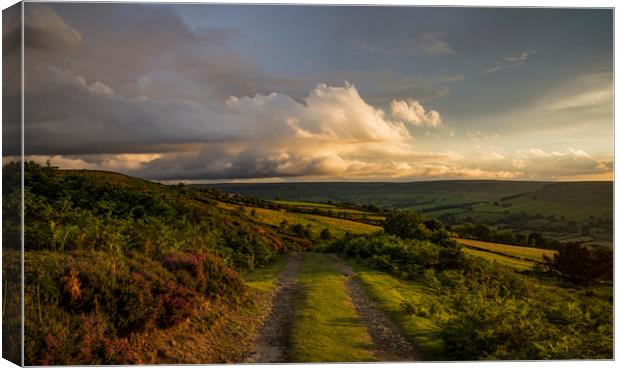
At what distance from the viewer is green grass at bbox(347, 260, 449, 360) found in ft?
35.5

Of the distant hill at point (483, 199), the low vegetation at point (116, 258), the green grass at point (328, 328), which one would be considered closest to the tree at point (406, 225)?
the distant hill at point (483, 199)

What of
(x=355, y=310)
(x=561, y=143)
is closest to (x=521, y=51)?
(x=561, y=143)

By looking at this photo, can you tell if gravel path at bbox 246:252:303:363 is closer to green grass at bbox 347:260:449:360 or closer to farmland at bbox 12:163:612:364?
farmland at bbox 12:163:612:364

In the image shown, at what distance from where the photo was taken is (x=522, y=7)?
11820mm

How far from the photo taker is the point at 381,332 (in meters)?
11.1

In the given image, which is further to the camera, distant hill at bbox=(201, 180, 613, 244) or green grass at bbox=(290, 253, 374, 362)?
distant hill at bbox=(201, 180, 613, 244)

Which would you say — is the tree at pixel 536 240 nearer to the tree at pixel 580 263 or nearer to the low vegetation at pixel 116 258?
the tree at pixel 580 263

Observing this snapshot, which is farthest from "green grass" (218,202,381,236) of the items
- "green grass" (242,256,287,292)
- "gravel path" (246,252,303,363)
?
"green grass" (242,256,287,292)

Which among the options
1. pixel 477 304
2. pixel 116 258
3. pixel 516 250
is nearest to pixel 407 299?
pixel 477 304

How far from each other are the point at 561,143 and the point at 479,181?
6.54 feet

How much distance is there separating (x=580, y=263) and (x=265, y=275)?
7.46 meters

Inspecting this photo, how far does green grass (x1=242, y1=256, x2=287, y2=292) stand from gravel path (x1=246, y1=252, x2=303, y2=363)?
138 millimetres

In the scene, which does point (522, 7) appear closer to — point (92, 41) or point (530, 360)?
point (530, 360)

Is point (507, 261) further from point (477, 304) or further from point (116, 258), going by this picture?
point (116, 258)
